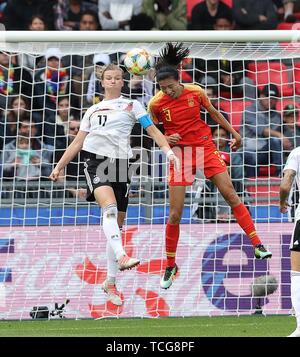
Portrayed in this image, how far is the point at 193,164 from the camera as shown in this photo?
1134cm

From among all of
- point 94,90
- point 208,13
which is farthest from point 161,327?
point 208,13

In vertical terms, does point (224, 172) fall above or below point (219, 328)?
above

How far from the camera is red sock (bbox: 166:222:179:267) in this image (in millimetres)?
11383

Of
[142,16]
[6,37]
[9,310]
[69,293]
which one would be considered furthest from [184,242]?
[142,16]

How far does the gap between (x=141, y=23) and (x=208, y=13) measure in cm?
127

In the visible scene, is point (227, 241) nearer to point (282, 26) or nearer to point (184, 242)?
point (184, 242)

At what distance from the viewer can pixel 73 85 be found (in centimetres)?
1452

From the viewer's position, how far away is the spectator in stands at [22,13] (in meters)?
18.3

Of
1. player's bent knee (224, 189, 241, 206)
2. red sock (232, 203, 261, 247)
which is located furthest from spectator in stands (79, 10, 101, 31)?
red sock (232, 203, 261, 247)

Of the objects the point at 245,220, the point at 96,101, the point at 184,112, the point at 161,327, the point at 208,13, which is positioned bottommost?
the point at 161,327

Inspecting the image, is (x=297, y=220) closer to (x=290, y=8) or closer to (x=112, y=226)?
(x=112, y=226)

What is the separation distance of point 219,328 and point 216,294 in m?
2.09

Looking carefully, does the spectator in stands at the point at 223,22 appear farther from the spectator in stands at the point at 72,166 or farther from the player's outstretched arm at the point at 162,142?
the player's outstretched arm at the point at 162,142

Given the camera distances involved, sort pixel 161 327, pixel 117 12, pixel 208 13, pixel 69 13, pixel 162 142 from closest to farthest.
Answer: pixel 162 142, pixel 161 327, pixel 208 13, pixel 117 12, pixel 69 13
